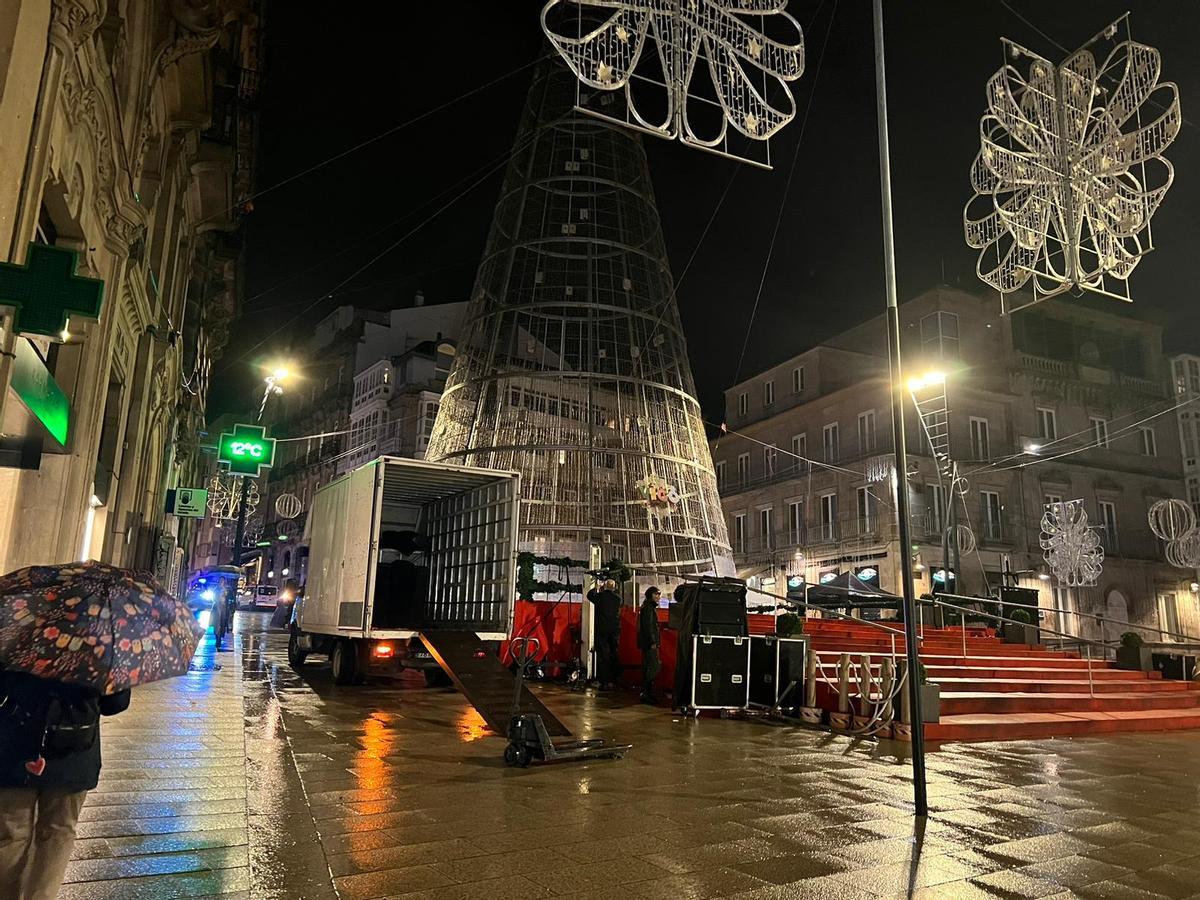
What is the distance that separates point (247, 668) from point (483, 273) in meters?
13.8

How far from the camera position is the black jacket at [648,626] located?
1273 cm

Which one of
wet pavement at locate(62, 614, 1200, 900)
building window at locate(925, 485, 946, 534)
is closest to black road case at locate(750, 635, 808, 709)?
wet pavement at locate(62, 614, 1200, 900)

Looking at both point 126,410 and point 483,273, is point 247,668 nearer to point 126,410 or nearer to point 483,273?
point 126,410

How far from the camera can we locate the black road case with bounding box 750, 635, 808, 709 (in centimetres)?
1208

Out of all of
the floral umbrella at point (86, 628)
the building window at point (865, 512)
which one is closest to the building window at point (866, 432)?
the building window at point (865, 512)

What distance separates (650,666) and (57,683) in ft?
35.7

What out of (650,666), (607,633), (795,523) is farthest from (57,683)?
(795,523)

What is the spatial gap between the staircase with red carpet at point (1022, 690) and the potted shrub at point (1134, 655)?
0.26 m

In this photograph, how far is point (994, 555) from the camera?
3541cm

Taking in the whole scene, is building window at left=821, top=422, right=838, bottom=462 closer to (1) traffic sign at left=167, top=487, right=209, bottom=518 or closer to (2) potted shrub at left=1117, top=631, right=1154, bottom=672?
(2) potted shrub at left=1117, top=631, right=1154, bottom=672

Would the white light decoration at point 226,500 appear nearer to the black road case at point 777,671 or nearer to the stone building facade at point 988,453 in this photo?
the stone building facade at point 988,453

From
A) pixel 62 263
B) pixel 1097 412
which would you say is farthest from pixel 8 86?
pixel 1097 412

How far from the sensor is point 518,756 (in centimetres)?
757

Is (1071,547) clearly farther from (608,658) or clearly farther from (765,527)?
(608,658)
